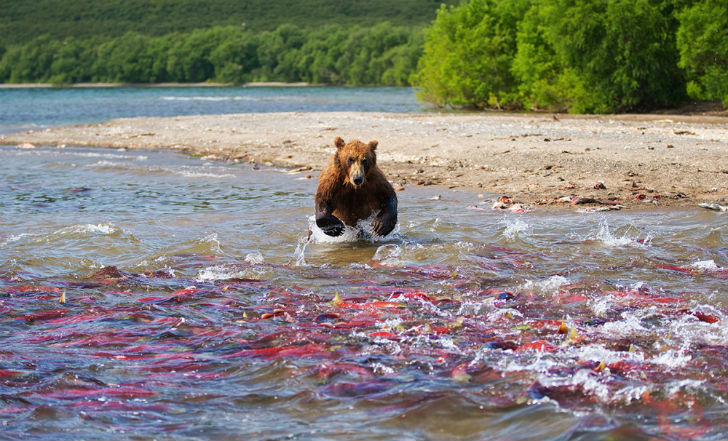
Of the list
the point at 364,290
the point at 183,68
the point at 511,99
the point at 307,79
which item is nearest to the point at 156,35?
the point at 183,68

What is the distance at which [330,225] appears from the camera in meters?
9.30

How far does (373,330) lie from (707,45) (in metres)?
25.3

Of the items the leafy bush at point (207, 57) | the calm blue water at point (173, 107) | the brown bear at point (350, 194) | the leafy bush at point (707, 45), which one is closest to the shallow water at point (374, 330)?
the brown bear at point (350, 194)

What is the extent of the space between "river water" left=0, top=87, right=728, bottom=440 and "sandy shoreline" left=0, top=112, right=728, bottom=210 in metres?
2.04

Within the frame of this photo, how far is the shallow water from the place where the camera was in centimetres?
426

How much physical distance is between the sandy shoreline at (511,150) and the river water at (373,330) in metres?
2.04

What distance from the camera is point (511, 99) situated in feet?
123

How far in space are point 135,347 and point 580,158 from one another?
11444 millimetres

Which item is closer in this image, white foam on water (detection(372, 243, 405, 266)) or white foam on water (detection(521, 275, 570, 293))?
white foam on water (detection(521, 275, 570, 293))

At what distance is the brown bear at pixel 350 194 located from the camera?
9.21m

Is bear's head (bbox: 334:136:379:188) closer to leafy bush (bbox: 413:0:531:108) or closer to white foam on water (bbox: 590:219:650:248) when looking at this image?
white foam on water (bbox: 590:219:650:248)

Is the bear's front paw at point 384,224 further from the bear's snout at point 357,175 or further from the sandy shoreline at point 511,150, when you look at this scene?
the sandy shoreline at point 511,150

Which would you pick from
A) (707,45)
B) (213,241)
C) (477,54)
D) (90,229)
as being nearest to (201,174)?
(90,229)

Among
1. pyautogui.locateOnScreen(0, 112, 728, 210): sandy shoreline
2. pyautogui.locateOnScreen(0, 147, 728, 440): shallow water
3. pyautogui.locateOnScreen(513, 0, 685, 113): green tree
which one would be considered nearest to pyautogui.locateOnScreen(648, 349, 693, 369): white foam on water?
pyautogui.locateOnScreen(0, 147, 728, 440): shallow water
